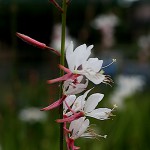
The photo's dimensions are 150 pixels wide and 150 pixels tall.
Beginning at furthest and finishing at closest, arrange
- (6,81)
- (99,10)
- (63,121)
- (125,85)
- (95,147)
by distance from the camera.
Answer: (99,10), (6,81), (125,85), (95,147), (63,121)

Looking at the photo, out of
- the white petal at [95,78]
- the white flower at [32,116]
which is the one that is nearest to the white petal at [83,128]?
the white petal at [95,78]

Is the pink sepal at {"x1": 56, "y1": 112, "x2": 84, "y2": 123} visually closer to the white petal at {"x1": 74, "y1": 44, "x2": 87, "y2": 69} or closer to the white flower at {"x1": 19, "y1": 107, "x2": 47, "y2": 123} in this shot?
the white petal at {"x1": 74, "y1": 44, "x2": 87, "y2": 69}

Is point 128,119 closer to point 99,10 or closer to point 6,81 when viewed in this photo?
point 6,81

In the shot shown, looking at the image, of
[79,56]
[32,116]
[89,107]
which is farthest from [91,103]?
[32,116]

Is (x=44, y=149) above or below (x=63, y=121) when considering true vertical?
below

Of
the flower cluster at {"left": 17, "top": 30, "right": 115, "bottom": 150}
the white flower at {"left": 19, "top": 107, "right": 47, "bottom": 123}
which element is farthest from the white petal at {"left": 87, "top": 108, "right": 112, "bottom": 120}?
the white flower at {"left": 19, "top": 107, "right": 47, "bottom": 123}

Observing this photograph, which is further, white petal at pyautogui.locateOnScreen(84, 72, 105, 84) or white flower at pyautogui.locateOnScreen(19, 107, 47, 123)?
white flower at pyautogui.locateOnScreen(19, 107, 47, 123)

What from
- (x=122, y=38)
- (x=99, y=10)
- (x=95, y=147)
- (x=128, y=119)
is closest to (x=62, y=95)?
(x=95, y=147)
